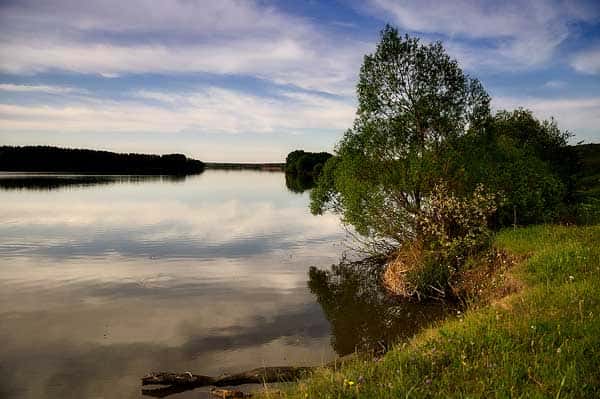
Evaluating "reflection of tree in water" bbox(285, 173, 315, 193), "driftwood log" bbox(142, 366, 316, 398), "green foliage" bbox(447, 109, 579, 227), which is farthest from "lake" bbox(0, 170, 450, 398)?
"reflection of tree in water" bbox(285, 173, 315, 193)

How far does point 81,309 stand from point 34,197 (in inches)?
2121

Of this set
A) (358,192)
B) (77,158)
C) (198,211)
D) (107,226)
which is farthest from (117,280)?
(77,158)

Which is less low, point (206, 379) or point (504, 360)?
point (504, 360)

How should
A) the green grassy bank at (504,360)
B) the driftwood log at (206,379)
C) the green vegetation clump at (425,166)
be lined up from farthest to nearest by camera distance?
the green vegetation clump at (425,166) → the driftwood log at (206,379) → the green grassy bank at (504,360)

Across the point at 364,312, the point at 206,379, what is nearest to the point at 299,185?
the point at 364,312

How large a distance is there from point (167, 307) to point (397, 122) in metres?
15.2

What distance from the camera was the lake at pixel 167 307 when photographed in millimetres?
13406

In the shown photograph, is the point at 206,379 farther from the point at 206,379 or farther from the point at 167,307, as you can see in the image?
the point at 167,307

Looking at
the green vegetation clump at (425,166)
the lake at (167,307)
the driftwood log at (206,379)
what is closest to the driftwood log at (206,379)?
the driftwood log at (206,379)

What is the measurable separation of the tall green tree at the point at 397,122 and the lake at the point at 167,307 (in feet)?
14.3

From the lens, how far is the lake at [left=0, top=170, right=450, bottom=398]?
13406 mm

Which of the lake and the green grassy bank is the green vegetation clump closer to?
the lake

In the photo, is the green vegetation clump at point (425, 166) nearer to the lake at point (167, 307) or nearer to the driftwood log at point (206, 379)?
the lake at point (167, 307)

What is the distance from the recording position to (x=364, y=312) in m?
18.5
